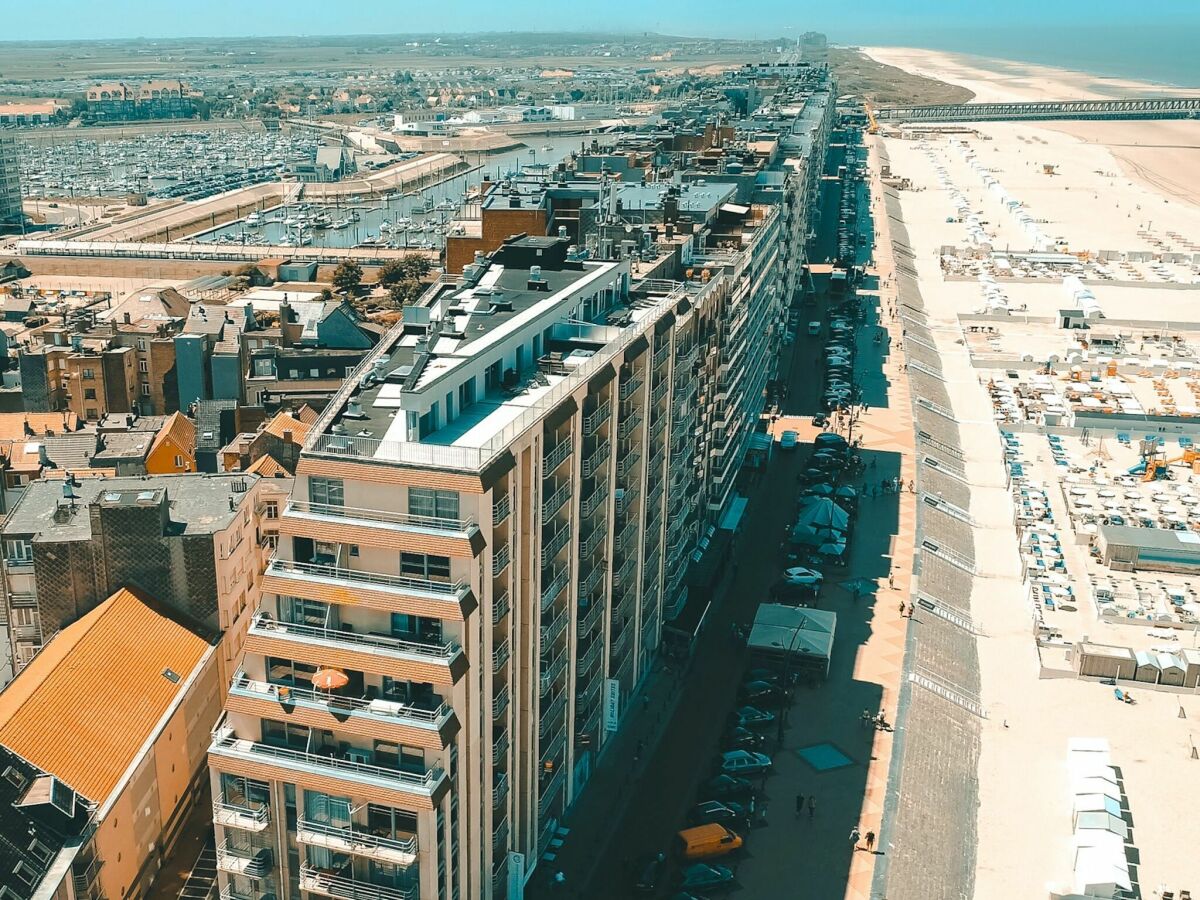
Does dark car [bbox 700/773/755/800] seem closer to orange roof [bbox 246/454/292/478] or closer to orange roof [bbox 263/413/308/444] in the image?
orange roof [bbox 246/454/292/478]

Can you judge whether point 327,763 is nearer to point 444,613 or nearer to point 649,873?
point 444,613

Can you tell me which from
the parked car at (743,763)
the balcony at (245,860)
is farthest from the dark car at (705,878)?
the balcony at (245,860)

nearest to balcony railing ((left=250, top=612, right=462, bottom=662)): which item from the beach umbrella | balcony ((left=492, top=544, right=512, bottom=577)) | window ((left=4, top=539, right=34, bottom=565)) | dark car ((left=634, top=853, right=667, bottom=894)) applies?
balcony ((left=492, top=544, right=512, bottom=577))

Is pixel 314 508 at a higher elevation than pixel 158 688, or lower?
higher

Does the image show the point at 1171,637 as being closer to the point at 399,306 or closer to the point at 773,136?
the point at 773,136

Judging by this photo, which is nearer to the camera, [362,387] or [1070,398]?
[362,387]

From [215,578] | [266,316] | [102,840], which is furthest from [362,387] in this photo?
[266,316]
